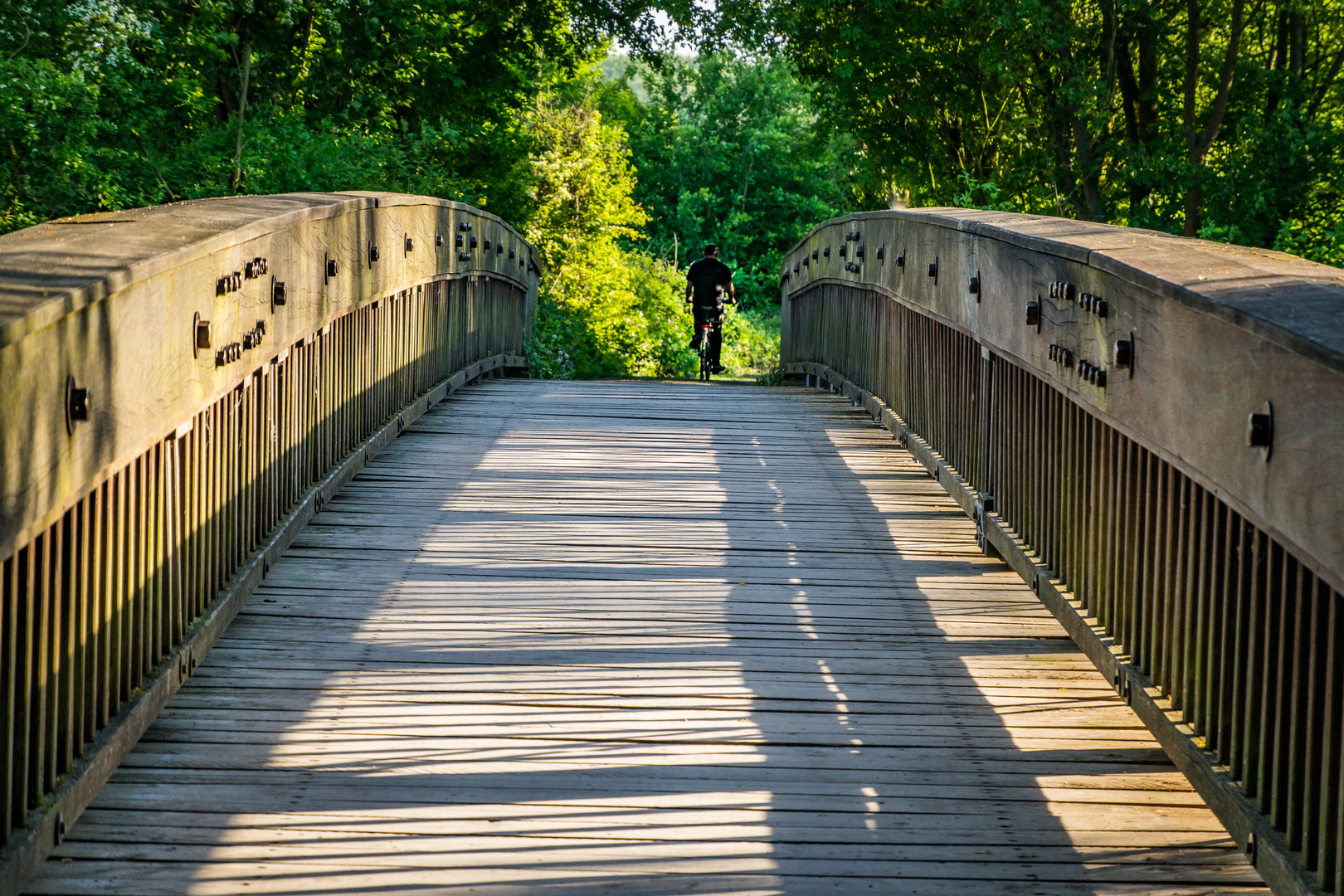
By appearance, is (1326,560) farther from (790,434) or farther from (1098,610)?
(790,434)

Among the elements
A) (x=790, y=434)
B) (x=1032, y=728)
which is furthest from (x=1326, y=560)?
(x=790, y=434)

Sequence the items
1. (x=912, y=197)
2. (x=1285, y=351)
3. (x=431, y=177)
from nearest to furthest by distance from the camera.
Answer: (x=1285, y=351), (x=431, y=177), (x=912, y=197)

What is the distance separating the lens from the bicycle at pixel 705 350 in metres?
15.9

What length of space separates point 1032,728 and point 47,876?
2.34 meters

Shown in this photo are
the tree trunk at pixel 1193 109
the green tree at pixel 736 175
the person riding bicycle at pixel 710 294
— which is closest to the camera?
the tree trunk at pixel 1193 109

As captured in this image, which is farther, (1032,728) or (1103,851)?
(1032,728)

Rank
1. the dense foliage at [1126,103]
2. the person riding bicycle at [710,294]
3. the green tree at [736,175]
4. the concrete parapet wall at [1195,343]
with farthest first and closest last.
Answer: the green tree at [736,175], the person riding bicycle at [710,294], the dense foliage at [1126,103], the concrete parapet wall at [1195,343]

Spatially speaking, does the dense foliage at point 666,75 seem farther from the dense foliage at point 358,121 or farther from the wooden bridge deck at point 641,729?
the wooden bridge deck at point 641,729

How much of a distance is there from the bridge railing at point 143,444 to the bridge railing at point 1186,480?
227cm

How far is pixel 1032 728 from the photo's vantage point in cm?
366

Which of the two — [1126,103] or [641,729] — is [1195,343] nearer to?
Answer: [641,729]

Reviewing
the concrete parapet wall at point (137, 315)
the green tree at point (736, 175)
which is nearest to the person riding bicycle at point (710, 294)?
the concrete parapet wall at point (137, 315)

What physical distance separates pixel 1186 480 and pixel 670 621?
5.60 feet

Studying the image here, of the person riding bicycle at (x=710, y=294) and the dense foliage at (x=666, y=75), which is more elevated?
the dense foliage at (x=666, y=75)
